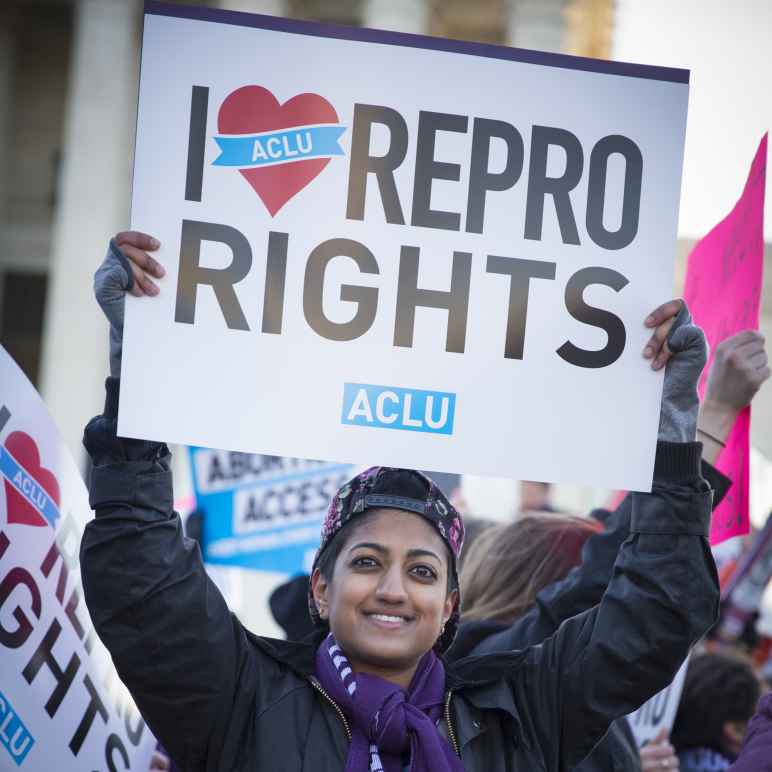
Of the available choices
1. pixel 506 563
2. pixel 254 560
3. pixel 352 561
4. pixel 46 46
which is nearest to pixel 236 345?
pixel 352 561

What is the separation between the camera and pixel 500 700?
274 cm

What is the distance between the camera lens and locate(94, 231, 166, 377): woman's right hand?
2586 mm

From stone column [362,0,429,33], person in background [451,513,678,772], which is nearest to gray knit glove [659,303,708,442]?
person in background [451,513,678,772]

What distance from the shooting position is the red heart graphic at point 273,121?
2.70m

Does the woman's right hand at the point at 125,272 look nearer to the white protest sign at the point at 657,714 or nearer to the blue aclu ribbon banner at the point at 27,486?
the blue aclu ribbon banner at the point at 27,486

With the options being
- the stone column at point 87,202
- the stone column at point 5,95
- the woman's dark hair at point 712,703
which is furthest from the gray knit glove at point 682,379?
the stone column at point 5,95

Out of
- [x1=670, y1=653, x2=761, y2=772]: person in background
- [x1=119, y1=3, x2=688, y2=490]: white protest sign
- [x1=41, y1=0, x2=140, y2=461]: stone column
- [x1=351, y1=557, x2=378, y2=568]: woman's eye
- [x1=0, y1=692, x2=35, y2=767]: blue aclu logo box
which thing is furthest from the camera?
[x1=41, y1=0, x2=140, y2=461]: stone column

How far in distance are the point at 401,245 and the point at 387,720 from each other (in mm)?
944

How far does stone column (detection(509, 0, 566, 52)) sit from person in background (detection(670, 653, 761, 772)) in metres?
16.0

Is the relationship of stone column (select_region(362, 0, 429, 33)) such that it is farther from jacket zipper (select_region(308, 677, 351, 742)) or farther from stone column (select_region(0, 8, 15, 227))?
jacket zipper (select_region(308, 677, 351, 742))

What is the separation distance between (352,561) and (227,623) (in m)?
0.30

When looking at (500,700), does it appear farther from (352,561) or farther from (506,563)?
(506,563)

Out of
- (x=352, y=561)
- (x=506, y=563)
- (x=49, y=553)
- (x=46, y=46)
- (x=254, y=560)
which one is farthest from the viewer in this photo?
(x=46, y=46)

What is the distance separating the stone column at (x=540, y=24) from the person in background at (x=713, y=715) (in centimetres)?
1599
